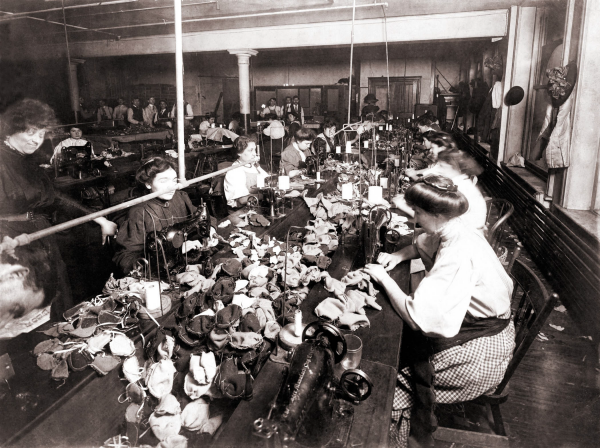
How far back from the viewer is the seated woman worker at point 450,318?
5.89 feet

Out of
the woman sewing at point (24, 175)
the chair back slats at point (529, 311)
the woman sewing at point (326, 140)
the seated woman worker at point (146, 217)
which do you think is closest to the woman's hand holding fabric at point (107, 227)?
Answer: the seated woman worker at point (146, 217)

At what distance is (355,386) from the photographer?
1342 millimetres

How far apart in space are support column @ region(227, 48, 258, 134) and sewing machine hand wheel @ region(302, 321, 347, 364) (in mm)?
11046

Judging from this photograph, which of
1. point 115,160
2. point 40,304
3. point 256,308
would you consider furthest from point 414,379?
point 115,160

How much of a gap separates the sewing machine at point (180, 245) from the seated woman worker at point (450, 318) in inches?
42.5

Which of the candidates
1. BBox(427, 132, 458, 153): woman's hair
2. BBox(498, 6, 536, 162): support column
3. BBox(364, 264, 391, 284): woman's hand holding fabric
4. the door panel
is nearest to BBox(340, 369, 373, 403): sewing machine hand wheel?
BBox(364, 264, 391, 284): woman's hand holding fabric

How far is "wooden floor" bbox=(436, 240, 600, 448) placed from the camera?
2264 millimetres

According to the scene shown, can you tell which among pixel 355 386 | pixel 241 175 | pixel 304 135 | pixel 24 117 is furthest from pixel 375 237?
pixel 304 135

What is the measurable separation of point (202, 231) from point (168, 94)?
1564 cm

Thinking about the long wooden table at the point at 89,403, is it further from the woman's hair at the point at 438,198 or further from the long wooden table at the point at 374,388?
the woman's hair at the point at 438,198

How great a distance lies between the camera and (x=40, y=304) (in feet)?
6.73

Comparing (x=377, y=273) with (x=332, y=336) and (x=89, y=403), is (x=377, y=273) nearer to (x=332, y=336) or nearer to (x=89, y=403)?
(x=332, y=336)

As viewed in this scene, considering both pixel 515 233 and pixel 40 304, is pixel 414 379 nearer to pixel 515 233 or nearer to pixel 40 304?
pixel 40 304

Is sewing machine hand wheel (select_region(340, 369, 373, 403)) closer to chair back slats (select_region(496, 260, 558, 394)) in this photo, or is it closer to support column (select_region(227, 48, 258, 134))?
chair back slats (select_region(496, 260, 558, 394))
